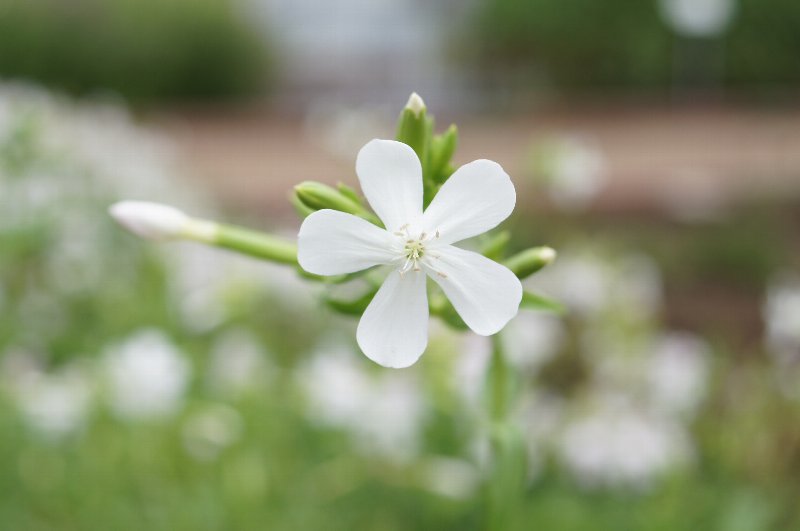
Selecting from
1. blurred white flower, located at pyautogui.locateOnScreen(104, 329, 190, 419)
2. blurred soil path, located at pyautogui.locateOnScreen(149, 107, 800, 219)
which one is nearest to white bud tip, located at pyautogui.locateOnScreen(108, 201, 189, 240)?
blurred white flower, located at pyautogui.locateOnScreen(104, 329, 190, 419)

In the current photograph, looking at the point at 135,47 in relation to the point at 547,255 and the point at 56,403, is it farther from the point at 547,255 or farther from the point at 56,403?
the point at 547,255

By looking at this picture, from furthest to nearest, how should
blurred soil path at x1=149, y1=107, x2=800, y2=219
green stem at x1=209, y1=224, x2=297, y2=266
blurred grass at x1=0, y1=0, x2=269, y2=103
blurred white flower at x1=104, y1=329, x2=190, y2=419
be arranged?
blurred grass at x1=0, y1=0, x2=269, y2=103, blurred soil path at x1=149, y1=107, x2=800, y2=219, blurred white flower at x1=104, y1=329, x2=190, y2=419, green stem at x1=209, y1=224, x2=297, y2=266

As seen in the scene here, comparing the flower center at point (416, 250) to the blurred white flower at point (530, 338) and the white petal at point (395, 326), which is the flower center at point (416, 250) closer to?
the white petal at point (395, 326)

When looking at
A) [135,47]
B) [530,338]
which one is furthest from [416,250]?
[135,47]

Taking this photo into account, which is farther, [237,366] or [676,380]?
[237,366]

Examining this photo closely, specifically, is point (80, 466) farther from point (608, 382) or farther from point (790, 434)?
point (790, 434)

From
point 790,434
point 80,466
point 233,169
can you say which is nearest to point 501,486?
point 80,466

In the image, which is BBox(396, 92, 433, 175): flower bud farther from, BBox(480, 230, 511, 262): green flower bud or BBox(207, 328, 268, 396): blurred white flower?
BBox(207, 328, 268, 396): blurred white flower
